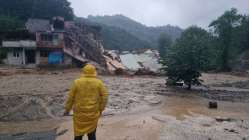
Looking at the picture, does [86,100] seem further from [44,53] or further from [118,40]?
[118,40]

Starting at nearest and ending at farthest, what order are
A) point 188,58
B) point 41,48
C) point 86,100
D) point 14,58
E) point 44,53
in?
point 86,100 < point 188,58 < point 41,48 < point 14,58 < point 44,53

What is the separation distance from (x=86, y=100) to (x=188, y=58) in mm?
12905

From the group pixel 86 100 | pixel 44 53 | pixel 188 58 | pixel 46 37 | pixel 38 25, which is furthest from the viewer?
pixel 38 25

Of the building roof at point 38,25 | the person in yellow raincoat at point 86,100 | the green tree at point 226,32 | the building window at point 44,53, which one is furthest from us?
the green tree at point 226,32

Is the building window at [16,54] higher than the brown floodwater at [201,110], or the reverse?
the building window at [16,54]

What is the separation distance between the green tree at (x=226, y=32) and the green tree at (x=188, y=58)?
22565 millimetres

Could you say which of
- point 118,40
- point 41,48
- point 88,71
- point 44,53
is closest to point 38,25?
point 41,48

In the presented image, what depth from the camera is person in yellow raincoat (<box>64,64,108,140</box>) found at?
436 centimetres

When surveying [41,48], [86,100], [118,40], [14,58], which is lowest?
[86,100]

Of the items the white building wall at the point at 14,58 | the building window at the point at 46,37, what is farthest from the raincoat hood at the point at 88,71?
the white building wall at the point at 14,58

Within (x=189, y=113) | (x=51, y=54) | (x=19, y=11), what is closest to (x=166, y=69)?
(x=189, y=113)

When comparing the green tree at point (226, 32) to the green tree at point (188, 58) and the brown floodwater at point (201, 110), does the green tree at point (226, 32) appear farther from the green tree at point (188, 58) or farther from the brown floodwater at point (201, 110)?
the brown floodwater at point (201, 110)

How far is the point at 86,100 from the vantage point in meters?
4.37

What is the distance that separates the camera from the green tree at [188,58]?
52.8ft
